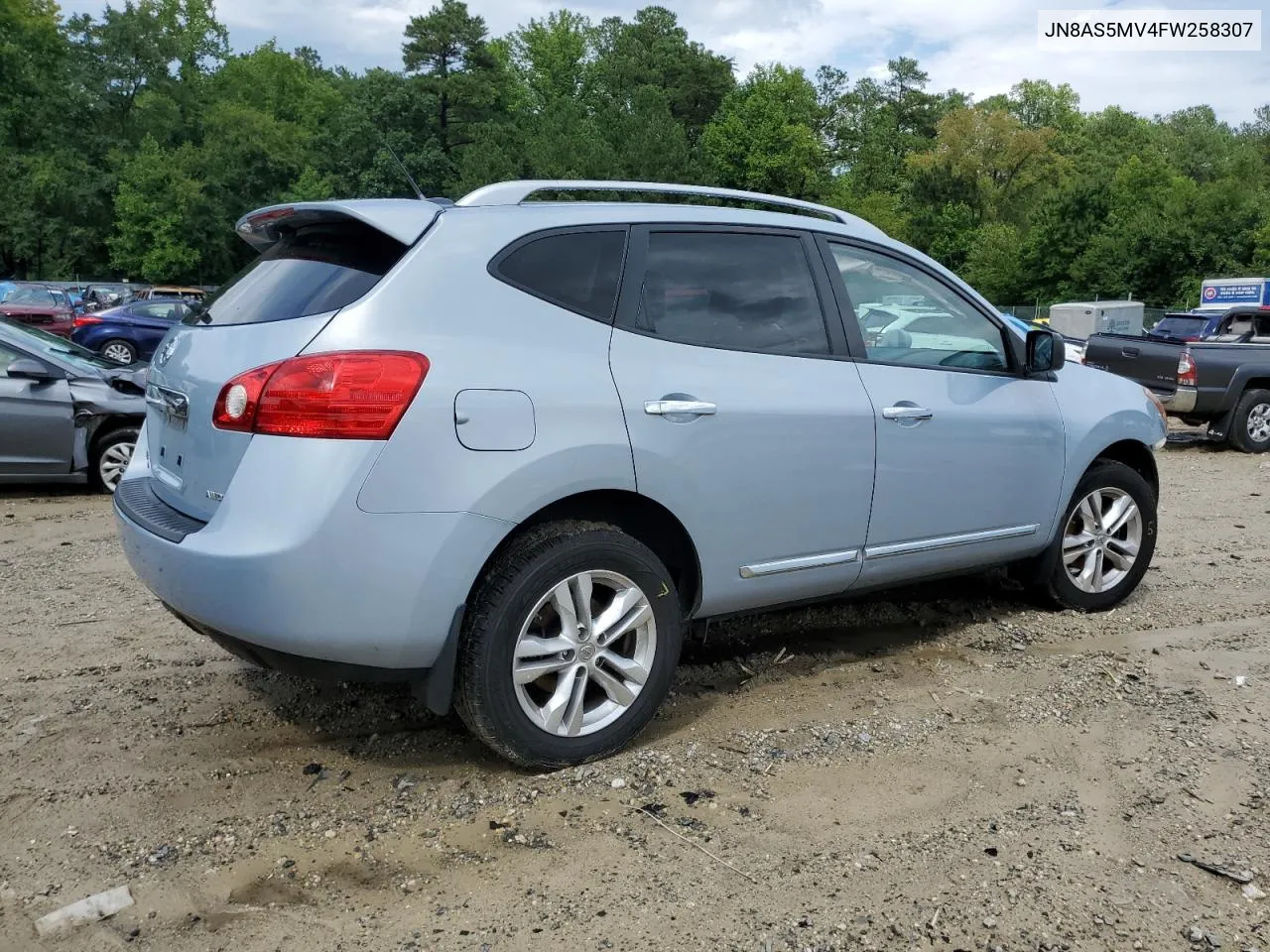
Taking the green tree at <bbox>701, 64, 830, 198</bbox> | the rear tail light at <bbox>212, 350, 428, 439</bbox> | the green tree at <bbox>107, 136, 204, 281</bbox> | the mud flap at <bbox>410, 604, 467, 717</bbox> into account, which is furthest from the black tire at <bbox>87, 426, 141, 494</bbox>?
the green tree at <bbox>701, 64, 830, 198</bbox>

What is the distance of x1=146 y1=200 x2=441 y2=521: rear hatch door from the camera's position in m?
3.08

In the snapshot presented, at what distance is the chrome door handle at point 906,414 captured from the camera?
13.1ft

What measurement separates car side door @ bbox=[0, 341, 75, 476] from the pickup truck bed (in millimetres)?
10617

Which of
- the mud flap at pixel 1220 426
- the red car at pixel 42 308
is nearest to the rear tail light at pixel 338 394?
the mud flap at pixel 1220 426

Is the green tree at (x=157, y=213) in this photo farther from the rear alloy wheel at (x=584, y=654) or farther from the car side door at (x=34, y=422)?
the rear alloy wheel at (x=584, y=654)

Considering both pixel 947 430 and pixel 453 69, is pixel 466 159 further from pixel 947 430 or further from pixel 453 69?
pixel 947 430

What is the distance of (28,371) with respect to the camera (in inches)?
314

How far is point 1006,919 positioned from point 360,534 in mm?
1906

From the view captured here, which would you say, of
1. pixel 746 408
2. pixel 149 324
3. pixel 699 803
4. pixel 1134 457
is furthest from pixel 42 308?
pixel 699 803

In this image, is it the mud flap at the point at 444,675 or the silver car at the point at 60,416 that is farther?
the silver car at the point at 60,416

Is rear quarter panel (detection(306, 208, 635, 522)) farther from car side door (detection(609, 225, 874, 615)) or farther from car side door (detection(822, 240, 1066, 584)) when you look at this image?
car side door (detection(822, 240, 1066, 584))

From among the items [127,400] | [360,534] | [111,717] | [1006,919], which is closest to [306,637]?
[360,534]

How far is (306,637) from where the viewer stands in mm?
2939

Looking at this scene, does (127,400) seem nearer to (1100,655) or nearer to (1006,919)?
(1100,655)
